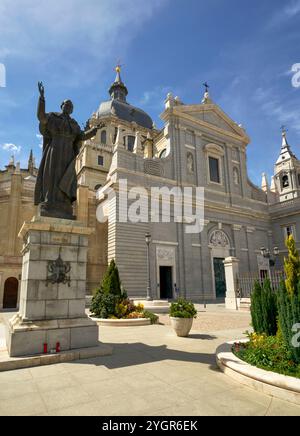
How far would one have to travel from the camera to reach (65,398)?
388 cm

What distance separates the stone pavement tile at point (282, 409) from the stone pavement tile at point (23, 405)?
9.58 feet

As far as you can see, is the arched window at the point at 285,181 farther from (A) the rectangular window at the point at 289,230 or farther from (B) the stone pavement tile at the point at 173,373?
(B) the stone pavement tile at the point at 173,373

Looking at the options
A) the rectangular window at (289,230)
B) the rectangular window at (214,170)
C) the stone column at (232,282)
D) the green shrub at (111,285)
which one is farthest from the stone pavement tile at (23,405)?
the rectangular window at (289,230)

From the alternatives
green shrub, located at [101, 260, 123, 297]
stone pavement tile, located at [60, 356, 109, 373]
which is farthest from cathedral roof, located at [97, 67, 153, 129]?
stone pavement tile, located at [60, 356, 109, 373]

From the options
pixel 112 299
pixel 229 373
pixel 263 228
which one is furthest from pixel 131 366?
pixel 263 228

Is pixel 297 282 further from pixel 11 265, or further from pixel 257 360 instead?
pixel 11 265

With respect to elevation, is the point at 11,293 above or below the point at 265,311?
below

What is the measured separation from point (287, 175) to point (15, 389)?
52379mm

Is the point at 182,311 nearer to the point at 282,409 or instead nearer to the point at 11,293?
the point at 282,409

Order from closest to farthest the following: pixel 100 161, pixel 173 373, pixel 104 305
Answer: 1. pixel 173 373
2. pixel 104 305
3. pixel 100 161

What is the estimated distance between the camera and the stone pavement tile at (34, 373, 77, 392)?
4242mm

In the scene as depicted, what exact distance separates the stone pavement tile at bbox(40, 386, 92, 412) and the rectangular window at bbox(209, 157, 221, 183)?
28.7 m

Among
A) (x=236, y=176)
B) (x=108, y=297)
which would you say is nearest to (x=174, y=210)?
(x=236, y=176)

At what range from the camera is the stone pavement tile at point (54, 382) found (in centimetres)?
424
